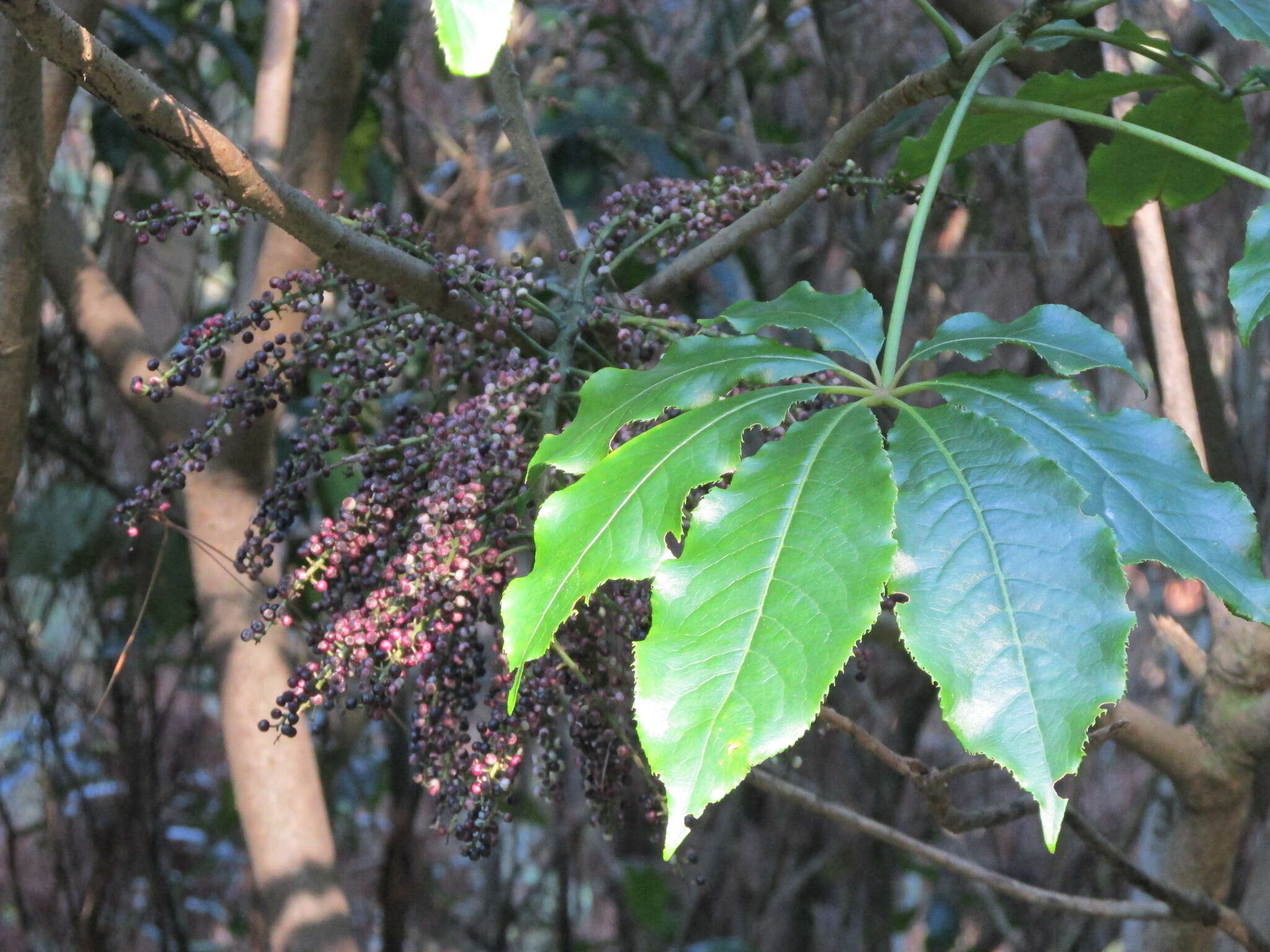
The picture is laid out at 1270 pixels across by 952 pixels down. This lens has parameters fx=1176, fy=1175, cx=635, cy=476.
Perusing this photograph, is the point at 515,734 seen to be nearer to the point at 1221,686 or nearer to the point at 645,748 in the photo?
the point at 645,748

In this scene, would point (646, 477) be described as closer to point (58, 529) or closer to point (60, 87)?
point (60, 87)

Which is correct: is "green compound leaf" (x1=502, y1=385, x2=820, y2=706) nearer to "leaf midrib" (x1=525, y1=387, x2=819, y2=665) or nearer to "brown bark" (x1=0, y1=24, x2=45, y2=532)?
"leaf midrib" (x1=525, y1=387, x2=819, y2=665)

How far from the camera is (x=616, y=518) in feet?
1.70

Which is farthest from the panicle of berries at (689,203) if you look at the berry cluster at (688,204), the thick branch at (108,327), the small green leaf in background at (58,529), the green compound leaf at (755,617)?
the small green leaf in background at (58,529)

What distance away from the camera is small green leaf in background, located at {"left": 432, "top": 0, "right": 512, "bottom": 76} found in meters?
0.42

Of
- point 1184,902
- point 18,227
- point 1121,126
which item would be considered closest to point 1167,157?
point 1121,126

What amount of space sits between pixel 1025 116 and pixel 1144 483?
17.0 inches

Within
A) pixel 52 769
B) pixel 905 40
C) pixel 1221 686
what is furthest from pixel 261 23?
pixel 1221 686

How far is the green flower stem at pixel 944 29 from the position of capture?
694 millimetres

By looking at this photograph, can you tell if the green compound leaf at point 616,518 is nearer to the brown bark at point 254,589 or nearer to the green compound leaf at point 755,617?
the green compound leaf at point 755,617

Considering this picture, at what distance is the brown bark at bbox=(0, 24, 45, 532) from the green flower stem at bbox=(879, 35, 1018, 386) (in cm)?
59

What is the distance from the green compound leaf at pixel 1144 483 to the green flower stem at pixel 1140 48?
28 centimetres

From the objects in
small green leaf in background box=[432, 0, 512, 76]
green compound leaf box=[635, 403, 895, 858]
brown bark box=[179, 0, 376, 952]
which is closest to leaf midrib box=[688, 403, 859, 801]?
green compound leaf box=[635, 403, 895, 858]

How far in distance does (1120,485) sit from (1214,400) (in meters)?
0.86
